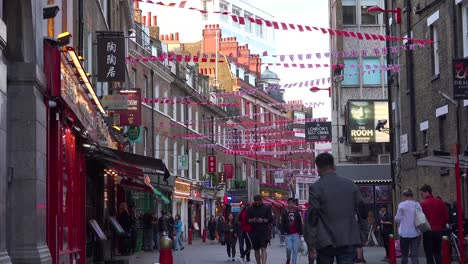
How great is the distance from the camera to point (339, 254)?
1022cm

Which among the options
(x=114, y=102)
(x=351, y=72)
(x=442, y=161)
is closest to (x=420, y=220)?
(x=442, y=161)

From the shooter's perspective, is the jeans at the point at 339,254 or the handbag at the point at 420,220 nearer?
the jeans at the point at 339,254

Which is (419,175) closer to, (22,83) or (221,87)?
(22,83)

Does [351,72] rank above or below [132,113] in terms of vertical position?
above

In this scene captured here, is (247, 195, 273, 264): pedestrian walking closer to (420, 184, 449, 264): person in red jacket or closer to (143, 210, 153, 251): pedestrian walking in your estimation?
(420, 184, 449, 264): person in red jacket

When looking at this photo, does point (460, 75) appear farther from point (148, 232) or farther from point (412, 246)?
point (148, 232)

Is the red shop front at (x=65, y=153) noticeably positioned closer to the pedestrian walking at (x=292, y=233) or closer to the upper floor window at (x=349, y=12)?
the pedestrian walking at (x=292, y=233)

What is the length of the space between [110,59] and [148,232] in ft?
42.7

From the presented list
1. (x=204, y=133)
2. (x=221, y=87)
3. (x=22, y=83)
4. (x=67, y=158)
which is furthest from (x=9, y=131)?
(x=221, y=87)

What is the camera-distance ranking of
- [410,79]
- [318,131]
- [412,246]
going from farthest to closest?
1. [318,131]
2. [410,79]
3. [412,246]

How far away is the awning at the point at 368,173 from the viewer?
4372cm

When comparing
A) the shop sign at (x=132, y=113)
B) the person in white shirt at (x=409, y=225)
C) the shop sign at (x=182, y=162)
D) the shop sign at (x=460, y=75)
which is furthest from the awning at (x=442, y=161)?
the shop sign at (x=182, y=162)

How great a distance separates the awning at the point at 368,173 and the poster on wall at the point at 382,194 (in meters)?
0.52

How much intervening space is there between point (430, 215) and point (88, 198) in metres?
8.26
